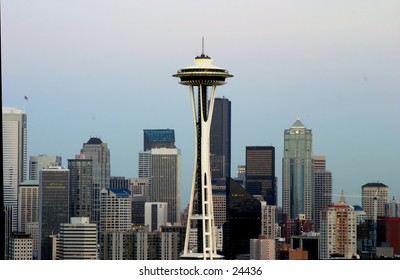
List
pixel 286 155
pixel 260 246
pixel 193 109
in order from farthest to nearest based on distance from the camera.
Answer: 1. pixel 286 155
2. pixel 260 246
3. pixel 193 109

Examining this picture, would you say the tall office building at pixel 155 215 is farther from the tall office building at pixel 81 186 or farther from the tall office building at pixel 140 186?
the tall office building at pixel 81 186

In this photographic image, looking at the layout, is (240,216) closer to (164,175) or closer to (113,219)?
(164,175)

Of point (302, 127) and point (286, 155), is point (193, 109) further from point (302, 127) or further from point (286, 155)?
point (286, 155)

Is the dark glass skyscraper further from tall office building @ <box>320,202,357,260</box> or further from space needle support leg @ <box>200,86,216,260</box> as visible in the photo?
space needle support leg @ <box>200,86,216,260</box>

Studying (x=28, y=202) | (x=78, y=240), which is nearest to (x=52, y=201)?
(x=28, y=202)

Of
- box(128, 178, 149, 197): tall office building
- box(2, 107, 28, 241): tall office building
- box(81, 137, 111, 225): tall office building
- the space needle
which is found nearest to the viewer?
the space needle

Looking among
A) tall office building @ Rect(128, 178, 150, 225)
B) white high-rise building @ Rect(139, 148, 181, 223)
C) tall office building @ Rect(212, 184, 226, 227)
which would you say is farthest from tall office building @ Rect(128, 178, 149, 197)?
tall office building @ Rect(212, 184, 226, 227)

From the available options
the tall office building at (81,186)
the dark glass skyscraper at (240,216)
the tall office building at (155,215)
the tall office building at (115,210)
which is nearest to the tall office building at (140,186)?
the tall office building at (115,210)

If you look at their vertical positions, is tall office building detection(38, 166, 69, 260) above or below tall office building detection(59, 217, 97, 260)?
above
